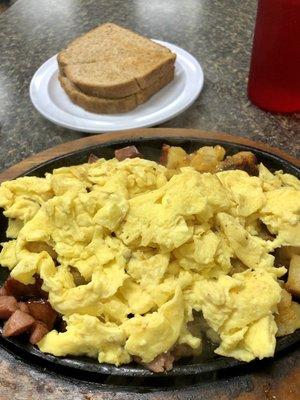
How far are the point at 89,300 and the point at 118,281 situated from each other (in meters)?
0.09

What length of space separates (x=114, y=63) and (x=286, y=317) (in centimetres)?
171

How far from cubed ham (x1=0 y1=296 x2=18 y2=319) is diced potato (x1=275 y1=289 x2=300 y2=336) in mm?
727

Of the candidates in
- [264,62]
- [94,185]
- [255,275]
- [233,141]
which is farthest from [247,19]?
[255,275]

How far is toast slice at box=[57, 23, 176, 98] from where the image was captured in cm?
253

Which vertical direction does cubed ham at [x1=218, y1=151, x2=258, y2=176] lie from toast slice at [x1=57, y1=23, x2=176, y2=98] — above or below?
above

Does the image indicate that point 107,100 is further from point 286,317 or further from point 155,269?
point 286,317

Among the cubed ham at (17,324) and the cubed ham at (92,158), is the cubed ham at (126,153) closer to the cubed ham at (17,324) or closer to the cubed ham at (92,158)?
the cubed ham at (92,158)

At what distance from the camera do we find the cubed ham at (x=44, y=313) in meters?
1.43

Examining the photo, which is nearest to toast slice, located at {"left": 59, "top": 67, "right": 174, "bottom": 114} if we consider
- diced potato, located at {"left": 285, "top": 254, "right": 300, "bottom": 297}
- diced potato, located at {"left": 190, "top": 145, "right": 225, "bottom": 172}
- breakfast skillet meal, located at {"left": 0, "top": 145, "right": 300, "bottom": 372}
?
diced potato, located at {"left": 190, "top": 145, "right": 225, "bottom": 172}

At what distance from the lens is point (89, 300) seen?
136 cm

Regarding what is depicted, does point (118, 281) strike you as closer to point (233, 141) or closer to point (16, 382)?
point (16, 382)

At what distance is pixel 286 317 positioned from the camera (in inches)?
54.9

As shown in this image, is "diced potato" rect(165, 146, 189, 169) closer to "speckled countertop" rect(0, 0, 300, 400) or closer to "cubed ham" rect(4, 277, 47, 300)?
"cubed ham" rect(4, 277, 47, 300)

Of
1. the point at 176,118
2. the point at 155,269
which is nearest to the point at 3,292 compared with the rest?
the point at 155,269
